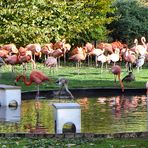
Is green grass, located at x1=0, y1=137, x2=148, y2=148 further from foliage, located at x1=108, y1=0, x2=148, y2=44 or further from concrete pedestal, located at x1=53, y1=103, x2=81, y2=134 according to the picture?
foliage, located at x1=108, y1=0, x2=148, y2=44

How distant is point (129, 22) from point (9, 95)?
58.4 ft

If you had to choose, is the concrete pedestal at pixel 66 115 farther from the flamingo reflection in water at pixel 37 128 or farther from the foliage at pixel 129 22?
the foliage at pixel 129 22

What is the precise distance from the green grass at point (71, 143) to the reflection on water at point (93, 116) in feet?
5.86

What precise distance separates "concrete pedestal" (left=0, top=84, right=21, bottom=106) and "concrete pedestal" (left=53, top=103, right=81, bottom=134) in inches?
163

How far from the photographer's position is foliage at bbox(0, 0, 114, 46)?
2630 centimetres

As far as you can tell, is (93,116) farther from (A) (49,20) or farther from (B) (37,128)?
(A) (49,20)

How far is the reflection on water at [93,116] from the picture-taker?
12.1 metres

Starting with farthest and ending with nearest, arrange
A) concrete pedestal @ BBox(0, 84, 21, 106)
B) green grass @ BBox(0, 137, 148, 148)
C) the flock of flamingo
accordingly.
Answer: the flock of flamingo → concrete pedestal @ BBox(0, 84, 21, 106) → green grass @ BBox(0, 137, 148, 148)

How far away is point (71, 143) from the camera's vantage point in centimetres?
970

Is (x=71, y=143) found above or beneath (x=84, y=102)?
beneath

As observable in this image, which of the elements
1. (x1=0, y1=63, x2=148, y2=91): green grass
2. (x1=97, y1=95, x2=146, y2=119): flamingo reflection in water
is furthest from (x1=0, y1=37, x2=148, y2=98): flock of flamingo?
(x1=97, y1=95, x2=146, y2=119): flamingo reflection in water

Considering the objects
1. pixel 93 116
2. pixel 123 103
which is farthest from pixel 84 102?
pixel 93 116

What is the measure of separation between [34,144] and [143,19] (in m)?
24.3

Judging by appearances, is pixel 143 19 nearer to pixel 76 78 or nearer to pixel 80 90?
pixel 76 78
